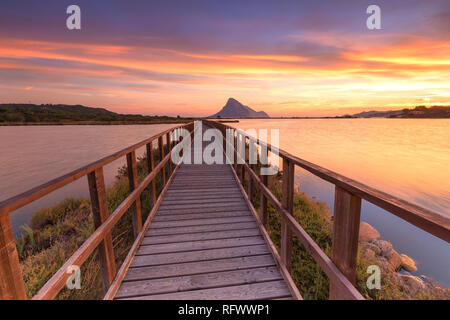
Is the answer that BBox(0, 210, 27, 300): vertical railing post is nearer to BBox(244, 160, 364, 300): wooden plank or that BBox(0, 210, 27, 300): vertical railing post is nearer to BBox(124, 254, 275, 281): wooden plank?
BBox(124, 254, 275, 281): wooden plank

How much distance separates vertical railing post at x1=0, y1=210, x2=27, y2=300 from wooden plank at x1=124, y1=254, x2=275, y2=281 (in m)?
1.61

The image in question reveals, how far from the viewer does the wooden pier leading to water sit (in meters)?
1.25

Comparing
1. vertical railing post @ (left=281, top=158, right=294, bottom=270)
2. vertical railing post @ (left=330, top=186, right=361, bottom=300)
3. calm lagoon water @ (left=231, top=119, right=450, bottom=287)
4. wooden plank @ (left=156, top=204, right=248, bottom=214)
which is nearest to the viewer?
vertical railing post @ (left=330, top=186, right=361, bottom=300)

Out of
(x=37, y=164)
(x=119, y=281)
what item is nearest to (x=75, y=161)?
(x=37, y=164)

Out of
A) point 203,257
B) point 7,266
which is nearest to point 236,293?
point 203,257

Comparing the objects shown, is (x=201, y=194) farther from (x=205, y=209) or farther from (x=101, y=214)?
(x=101, y=214)

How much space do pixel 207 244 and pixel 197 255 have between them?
0.30m

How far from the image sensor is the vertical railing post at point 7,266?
3.70 feet

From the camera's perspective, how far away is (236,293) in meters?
2.44

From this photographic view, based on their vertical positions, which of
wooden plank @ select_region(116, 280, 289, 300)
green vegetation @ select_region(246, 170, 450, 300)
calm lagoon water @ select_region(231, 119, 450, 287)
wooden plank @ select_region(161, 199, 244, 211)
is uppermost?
wooden plank @ select_region(161, 199, 244, 211)

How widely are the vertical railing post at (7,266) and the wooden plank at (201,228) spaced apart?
8.42 feet

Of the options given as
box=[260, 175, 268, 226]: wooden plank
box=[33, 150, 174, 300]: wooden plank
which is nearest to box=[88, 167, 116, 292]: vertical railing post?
box=[33, 150, 174, 300]: wooden plank
